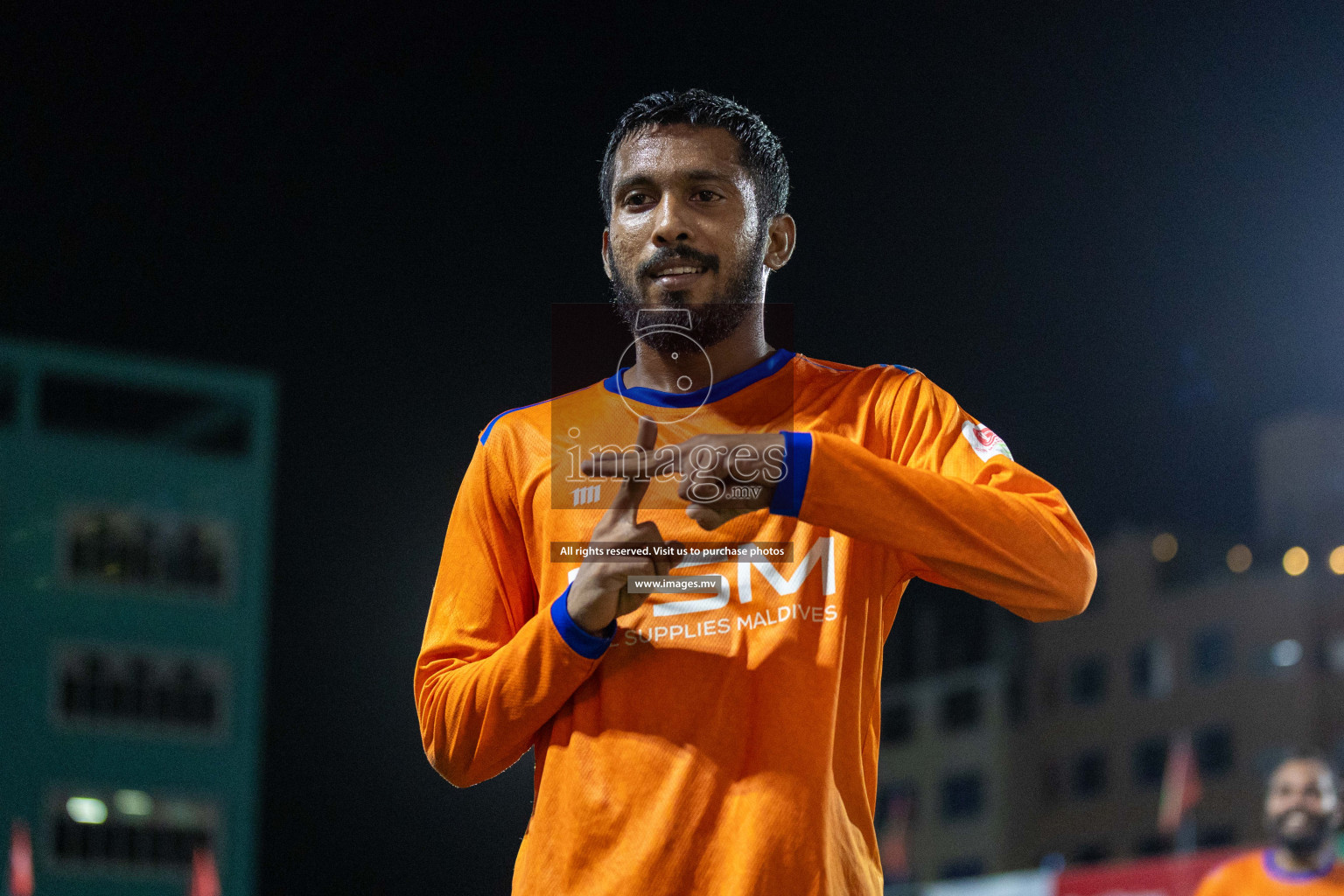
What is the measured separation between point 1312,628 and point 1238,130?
16.7 metres

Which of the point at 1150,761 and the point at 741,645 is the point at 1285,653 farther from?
the point at 741,645

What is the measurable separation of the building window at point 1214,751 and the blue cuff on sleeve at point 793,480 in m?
21.9

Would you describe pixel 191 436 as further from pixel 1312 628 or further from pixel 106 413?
pixel 1312 628

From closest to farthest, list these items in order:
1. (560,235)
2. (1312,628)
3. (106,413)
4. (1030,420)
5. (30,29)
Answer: (560,235) → (30,29) → (1030,420) → (106,413) → (1312,628)

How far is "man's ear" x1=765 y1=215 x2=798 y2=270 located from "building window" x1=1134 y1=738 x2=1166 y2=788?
21781 mm

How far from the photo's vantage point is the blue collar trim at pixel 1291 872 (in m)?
4.02

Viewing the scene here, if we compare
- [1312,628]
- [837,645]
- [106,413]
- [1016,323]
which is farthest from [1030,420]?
[1312,628]

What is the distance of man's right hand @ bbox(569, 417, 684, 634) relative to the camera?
1118 mm

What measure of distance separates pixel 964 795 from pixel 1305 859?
18.6 meters

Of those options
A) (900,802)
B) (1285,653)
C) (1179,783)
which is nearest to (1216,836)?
(1179,783)

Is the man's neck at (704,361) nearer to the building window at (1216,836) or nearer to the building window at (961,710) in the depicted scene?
the building window at (1216,836)

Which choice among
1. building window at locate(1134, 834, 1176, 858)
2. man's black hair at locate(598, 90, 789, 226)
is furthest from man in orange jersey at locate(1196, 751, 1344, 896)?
building window at locate(1134, 834, 1176, 858)

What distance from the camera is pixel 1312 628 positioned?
1986 centimetres

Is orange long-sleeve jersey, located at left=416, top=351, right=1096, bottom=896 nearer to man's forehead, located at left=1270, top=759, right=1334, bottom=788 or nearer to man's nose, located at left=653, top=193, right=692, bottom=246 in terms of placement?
man's nose, located at left=653, top=193, right=692, bottom=246
